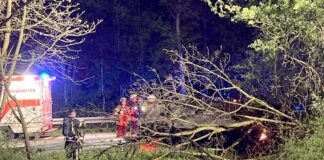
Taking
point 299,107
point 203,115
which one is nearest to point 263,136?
point 299,107

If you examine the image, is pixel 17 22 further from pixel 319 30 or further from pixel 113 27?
pixel 113 27

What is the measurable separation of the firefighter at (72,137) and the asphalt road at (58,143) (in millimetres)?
581

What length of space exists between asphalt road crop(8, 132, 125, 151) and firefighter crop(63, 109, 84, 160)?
0.58m

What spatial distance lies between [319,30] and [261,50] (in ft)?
5.84

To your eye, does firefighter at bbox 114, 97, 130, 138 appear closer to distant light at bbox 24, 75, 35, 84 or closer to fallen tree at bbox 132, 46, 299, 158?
fallen tree at bbox 132, 46, 299, 158

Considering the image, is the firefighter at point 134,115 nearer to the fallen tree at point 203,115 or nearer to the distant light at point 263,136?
the fallen tree at point 203,115

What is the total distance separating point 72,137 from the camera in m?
11.0

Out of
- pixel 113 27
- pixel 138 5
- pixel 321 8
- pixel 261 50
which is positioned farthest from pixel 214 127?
pixel 113 27

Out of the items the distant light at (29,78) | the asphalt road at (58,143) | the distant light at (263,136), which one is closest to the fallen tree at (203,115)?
the distant light at (263,136)

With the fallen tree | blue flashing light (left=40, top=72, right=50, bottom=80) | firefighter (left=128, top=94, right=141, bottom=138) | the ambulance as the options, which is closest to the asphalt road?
firefighter (left=128, top=94, right=141, bottom=138)

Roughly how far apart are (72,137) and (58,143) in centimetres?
358

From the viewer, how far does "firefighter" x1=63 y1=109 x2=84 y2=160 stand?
10906mm

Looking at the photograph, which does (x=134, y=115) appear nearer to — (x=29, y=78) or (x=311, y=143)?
(x=311, y=143)

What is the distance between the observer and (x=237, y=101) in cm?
1070
